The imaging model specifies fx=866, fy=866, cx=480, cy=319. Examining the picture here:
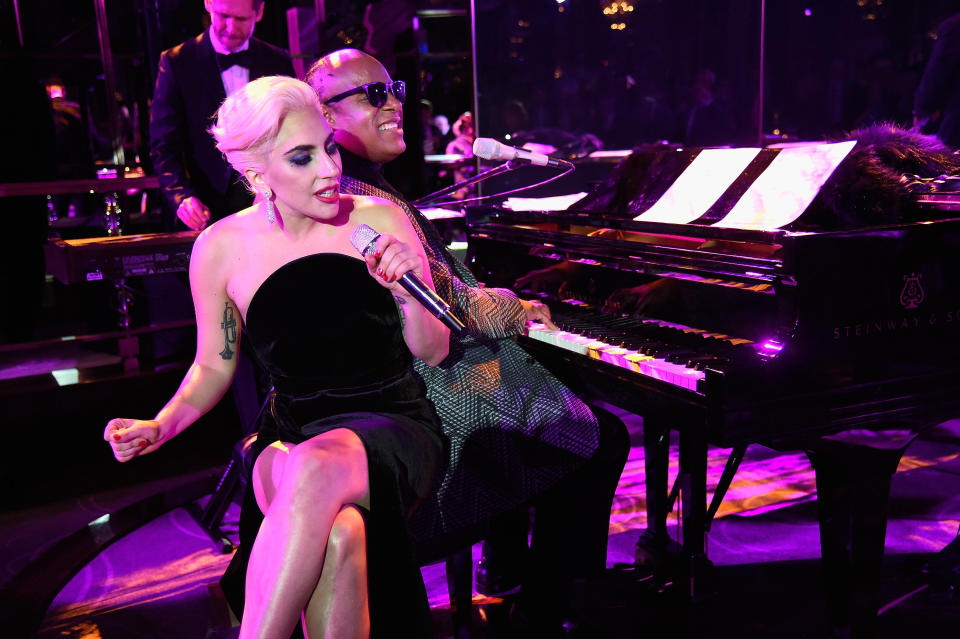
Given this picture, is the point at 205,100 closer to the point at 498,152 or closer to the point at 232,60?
the point at 232,60

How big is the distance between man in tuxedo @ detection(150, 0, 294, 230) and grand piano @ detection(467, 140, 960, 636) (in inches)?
67.4

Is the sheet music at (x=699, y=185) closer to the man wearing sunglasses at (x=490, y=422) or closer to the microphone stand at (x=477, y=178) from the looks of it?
the microphone stand at (x=477, y=178)

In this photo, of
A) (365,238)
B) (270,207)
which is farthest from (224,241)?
(365,238)

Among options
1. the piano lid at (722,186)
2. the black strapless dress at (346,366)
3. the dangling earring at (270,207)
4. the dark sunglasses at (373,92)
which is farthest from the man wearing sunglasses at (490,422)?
the piano lid at (722,186)

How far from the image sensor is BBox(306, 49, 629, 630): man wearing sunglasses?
203 centimetres

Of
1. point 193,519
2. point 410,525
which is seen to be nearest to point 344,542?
point 410,525

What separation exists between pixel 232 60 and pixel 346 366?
2.09m

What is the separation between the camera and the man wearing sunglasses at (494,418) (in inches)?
80.0

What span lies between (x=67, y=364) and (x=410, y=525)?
11.9 feet

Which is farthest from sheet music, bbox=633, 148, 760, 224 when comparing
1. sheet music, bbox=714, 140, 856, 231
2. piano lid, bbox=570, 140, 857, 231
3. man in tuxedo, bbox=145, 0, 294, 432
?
man in tuxedo, bbox=145, 0, 294, 432

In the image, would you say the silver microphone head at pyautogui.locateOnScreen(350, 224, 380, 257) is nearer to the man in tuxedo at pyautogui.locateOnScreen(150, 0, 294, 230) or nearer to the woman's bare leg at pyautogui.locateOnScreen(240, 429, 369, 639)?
the woman's bare leg at pyautogui.locateOnScreen(240, 429, 369, 639)

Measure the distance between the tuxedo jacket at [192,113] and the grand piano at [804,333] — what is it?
174 cm

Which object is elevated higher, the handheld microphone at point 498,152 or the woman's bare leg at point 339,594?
the handheld microphone at point 498,152

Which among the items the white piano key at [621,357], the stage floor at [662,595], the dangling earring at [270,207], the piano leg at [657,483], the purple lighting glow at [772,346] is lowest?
the stage floor at [662,595]
